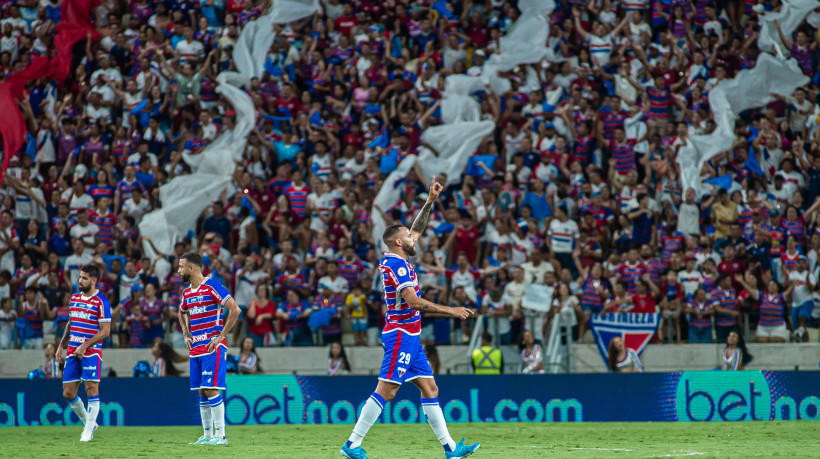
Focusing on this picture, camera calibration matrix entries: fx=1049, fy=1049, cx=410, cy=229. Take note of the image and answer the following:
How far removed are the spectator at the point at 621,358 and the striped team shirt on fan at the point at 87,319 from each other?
8.67m

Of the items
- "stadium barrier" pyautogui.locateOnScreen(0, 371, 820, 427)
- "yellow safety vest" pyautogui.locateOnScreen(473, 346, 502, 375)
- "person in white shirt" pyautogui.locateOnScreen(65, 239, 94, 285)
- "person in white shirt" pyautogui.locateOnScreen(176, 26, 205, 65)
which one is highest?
"person in white shirt" pyautogui.locateOnScreen(176, 26, 205, 65)

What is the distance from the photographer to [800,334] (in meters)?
18.4

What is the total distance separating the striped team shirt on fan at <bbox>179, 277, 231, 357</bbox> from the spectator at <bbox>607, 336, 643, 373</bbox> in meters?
8.12

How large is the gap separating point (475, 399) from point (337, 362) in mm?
2645

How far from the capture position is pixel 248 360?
18.7 metres

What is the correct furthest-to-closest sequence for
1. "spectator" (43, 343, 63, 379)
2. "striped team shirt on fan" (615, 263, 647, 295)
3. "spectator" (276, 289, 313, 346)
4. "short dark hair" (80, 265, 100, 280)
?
"spectator" (276, 289, 313, 346), "spectator" (43, 343, 63, 379), "striped team shirt on fan" (615, 263, 647, 295), "short dark hair" (80, 265, 100, 280)

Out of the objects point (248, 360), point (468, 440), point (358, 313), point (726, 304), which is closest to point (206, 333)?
point (468, 440)

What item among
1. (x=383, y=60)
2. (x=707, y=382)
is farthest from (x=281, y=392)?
(x=383, y=60)

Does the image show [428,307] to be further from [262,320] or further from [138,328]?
[138,328]

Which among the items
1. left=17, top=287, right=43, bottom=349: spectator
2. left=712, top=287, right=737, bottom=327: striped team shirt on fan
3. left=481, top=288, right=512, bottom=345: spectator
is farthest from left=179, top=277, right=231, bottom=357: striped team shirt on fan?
left=712, top=287, right=737, bottom=327: striped team shirt on fan

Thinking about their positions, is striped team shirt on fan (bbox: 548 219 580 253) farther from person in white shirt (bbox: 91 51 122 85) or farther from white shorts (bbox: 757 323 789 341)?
person in white shirt (bbox: 91 51 122 85)

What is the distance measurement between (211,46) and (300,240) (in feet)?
20.0

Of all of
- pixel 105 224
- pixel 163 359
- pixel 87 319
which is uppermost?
pixel 105 224

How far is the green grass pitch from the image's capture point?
11461mm
